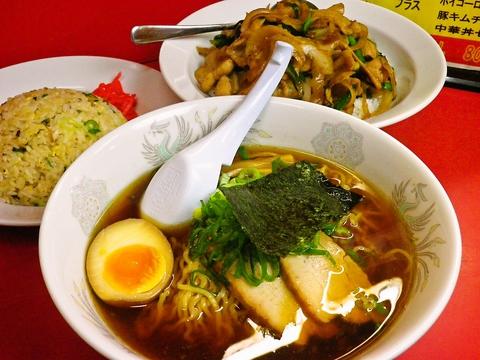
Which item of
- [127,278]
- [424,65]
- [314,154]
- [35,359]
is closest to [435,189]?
[314,154]

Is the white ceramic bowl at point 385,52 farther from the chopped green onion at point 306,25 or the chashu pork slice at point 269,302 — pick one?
the chashu pork slice at point 269,302

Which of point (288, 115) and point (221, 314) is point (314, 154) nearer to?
point (288, 115)

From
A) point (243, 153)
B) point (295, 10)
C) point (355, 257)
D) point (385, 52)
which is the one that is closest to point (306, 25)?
point (295, 10)

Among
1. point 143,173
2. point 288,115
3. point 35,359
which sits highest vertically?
point 288,115

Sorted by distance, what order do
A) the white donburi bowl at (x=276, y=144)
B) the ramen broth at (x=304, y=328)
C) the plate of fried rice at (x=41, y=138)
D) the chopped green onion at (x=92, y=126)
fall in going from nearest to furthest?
the white donburi bowl at (x=276, y=144)
the ramen broth at (x=304, y=328)
the plate of fried rice at (x=41, y=138)
the chopped green onion at (x=92, y=126)

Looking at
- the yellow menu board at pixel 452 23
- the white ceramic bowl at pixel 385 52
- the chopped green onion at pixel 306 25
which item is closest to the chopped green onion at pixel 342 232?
the white ceramic bowl at pixel 385 52

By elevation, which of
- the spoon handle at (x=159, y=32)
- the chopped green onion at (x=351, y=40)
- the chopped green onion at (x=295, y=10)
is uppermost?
the chopped green onion at (x=295, y=10)

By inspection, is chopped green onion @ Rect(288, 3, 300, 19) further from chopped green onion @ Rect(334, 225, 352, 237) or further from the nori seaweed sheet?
chopped green onion @ Rect(334, 225, 352, 237)
